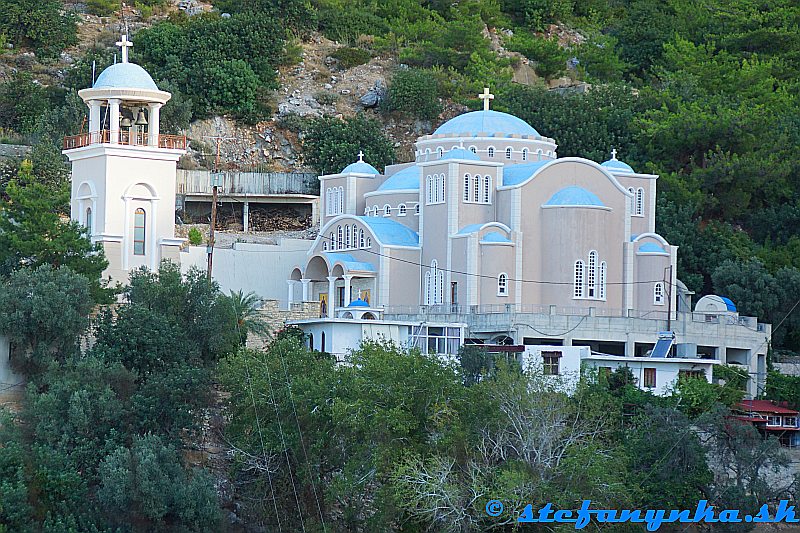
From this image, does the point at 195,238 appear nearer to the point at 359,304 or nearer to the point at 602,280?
the point at 359,304

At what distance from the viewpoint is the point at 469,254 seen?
5853cm

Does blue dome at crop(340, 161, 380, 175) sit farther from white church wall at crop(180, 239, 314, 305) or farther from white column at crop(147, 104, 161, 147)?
white column at crop(147, 104, 161, 147)

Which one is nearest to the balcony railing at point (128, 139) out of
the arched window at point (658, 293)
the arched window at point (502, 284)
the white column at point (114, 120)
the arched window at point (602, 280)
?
the white column at point (114, 120)

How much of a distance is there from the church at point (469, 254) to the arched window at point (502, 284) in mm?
48

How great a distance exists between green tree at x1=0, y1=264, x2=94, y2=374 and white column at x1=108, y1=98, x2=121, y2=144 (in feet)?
27.3

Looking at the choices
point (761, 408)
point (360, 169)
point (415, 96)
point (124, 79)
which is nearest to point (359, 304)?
point (360, 169)

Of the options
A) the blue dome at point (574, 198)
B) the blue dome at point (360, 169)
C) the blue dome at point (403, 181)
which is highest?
the blue dome at point (360, 169)

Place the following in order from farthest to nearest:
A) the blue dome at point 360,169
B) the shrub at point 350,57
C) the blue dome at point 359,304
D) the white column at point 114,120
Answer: the shrub at point 350,57 → the blue dome at point 360,169 → the white column at point 114,120 → the blue dome at point 359,304

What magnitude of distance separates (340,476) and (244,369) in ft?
16.4

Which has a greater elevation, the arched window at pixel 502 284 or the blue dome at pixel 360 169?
the blue dome at pixel 360 169

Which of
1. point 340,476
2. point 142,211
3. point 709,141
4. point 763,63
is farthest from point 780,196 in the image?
point 340,476

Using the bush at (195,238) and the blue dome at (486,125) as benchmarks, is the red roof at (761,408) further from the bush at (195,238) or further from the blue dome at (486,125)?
the bush at (195,238)

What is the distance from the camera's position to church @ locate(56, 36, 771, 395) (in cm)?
5581

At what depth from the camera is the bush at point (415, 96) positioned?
271ft
